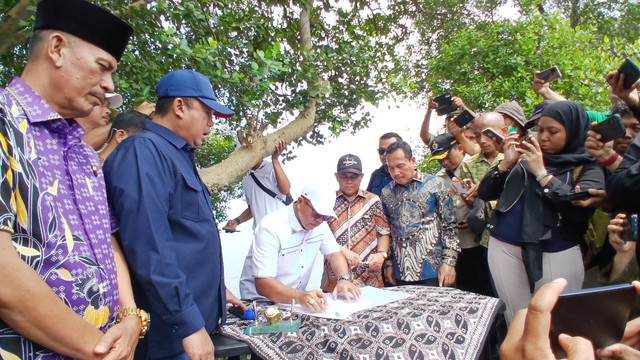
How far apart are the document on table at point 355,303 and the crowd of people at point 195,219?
7 cm

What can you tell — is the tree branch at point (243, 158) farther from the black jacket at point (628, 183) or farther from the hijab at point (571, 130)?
the black jacket at point (628, 183)

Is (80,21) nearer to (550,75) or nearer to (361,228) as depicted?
(361,228)

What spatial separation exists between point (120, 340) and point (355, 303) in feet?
4.42

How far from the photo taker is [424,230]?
3285 mm

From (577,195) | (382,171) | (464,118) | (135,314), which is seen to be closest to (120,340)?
(135,314)

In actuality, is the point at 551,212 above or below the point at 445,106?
below

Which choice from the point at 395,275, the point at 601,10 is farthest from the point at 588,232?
the point at 601,10

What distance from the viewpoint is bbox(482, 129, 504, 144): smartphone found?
10.8 feet

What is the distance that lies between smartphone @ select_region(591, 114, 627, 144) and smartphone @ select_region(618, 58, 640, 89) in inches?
8.3

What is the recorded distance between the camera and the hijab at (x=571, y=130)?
262 cm

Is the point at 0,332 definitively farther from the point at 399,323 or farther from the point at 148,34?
Answer: the point at 148,34

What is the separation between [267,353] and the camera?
1914 mm

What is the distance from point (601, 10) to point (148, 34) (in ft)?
43.2

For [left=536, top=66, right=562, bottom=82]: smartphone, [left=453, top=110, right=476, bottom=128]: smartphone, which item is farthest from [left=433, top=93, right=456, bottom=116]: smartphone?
[left=536, top=66, right=562, bottom=82]: smartphone
